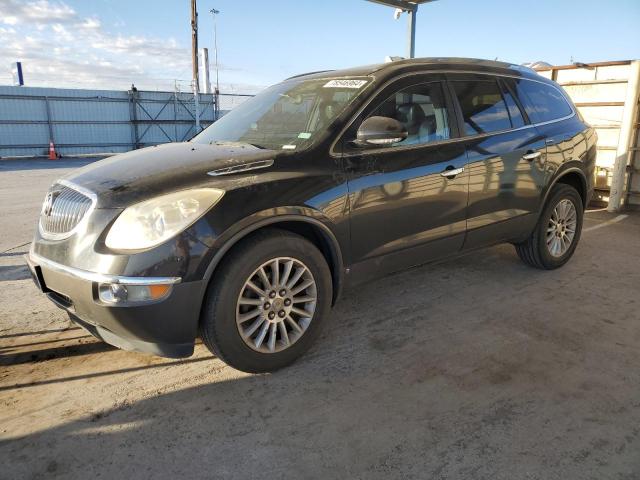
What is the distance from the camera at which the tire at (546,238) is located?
4.79m

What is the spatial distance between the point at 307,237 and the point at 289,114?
113cm

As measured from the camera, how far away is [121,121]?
897 inches

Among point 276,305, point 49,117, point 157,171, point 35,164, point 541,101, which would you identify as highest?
point 49,117

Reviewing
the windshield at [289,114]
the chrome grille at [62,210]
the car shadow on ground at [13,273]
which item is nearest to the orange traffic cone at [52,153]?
the car shadow on ground at [13,273]

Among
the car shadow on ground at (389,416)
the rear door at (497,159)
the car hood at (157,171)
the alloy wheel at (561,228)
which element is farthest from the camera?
the alloy wheel at (561,228)

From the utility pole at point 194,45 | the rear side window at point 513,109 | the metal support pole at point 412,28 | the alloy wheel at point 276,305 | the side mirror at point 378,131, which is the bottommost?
the alloy wheel at point 276,305

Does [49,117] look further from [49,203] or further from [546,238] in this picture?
[546,238]

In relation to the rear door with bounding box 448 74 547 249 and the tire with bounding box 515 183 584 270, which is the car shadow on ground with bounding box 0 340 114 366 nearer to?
the rear door with bounding box 448 74 547 249

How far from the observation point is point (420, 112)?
12.4 feet

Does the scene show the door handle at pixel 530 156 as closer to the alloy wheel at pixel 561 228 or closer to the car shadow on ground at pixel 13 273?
the alloy wheel at pixel 561 228

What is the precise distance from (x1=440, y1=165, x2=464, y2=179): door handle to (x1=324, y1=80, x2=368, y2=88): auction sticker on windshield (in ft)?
2.89

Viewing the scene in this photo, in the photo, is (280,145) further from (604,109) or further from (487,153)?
(604,109)

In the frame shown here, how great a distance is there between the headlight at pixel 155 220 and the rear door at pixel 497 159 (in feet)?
7.42

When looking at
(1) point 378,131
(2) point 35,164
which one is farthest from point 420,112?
(2) point 35,164
